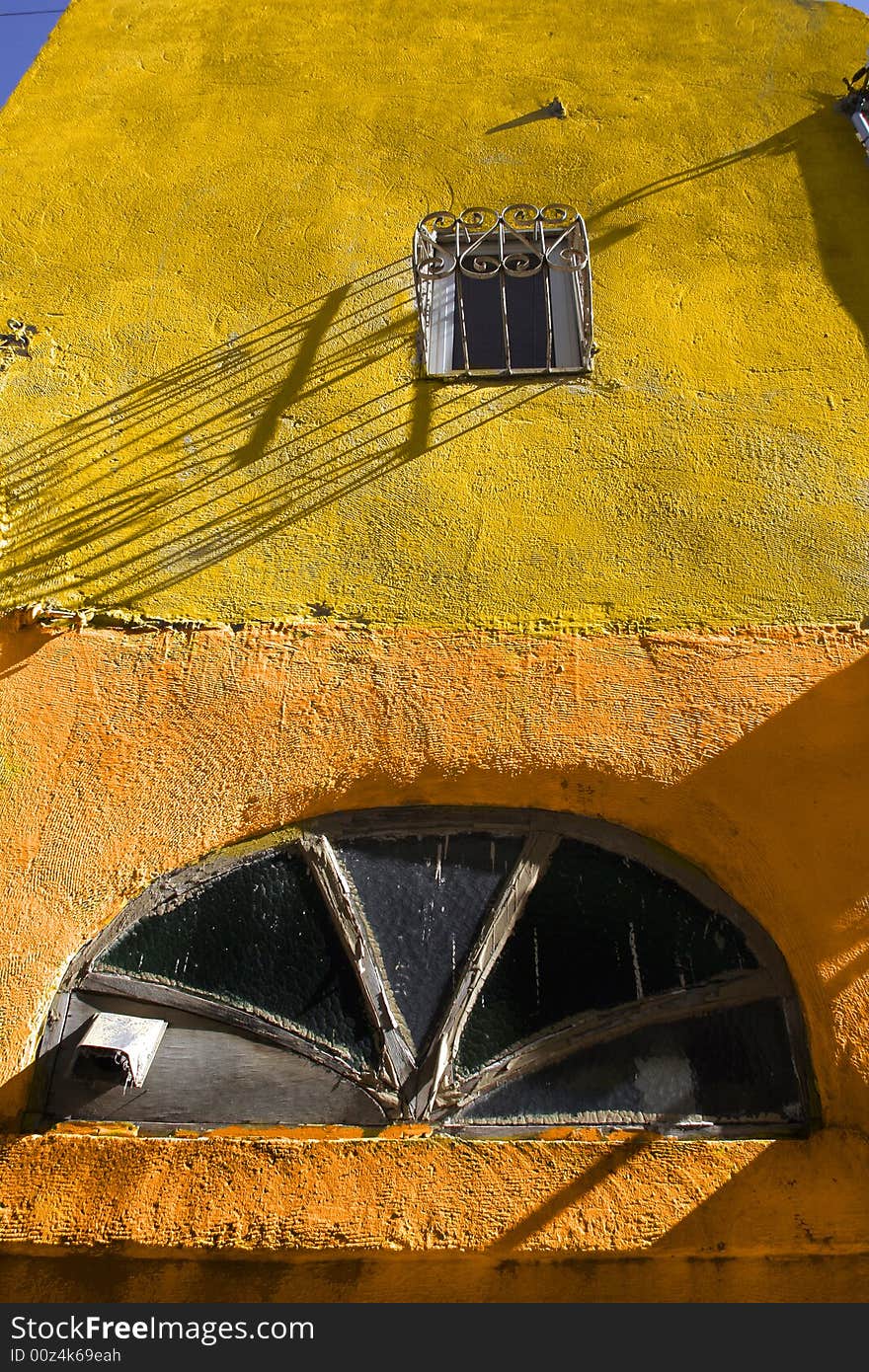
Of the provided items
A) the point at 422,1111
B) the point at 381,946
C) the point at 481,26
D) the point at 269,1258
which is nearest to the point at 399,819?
the point at 381,946

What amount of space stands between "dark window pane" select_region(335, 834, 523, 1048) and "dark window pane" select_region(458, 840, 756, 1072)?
155 millimetres

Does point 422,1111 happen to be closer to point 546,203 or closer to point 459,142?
point 546,203

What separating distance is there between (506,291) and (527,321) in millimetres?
272

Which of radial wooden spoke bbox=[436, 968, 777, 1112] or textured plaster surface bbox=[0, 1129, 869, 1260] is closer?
textured plaster surface bbox=[0, 1129, 869, 1260]

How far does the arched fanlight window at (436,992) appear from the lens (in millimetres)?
3312

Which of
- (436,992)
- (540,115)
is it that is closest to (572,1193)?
(436,992)

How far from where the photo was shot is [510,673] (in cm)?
393

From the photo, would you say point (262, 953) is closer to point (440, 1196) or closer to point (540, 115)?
point (440, 1196)

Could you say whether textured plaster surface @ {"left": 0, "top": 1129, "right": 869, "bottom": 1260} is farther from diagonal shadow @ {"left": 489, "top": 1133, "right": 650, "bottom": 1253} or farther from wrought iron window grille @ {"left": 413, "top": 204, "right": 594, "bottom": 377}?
wrought iron window grille @ {"left": 413, "top": 204, "right": 594, "bottom": 377}

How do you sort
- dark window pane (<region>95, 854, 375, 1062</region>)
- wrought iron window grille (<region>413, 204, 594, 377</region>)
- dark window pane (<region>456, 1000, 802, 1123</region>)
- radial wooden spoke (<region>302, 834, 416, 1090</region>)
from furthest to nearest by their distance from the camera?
wrought iron window grille (<region>413, 204, 594, 377</region>) → dark window pane (<region>95, 854, 375, 1062</region>) → radial wooden spoke (<region>302, 834, 416, 1090</region>) → dark window pane (<region>456, 1000, 802, 1123</region>)

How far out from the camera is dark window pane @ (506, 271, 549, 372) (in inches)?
197

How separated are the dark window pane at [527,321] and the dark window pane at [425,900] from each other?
255 cm

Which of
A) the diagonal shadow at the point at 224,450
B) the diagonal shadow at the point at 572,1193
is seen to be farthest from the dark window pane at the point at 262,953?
the diagonal shadow at the point at 224,450

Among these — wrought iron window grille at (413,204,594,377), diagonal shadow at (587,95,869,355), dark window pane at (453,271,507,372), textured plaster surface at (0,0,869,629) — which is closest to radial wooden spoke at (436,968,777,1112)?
textured plaster surface at (0,0,869,629)
